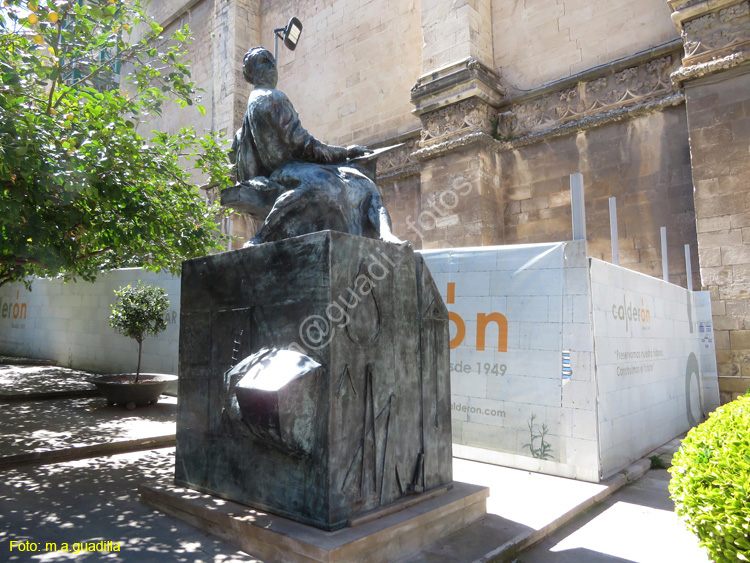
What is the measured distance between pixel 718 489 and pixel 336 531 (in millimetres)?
1849

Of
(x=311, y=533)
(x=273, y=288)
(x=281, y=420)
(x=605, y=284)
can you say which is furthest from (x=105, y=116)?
(x=605, y=284)

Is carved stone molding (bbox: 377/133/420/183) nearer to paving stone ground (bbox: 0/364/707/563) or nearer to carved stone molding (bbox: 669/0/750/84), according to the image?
carved stone molding (bbox: 669/0/750/84)

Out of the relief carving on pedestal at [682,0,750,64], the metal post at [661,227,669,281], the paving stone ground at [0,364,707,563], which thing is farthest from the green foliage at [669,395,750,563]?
the relief carving on pedestal at [682,0,750,64]

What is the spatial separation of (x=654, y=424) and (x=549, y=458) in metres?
1.93

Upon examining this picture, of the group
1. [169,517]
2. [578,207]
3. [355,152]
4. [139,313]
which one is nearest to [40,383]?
[139,313]

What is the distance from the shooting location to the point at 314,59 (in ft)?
48.1

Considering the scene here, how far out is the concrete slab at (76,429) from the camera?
17.1 feet

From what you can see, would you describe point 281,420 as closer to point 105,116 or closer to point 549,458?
point 549,458

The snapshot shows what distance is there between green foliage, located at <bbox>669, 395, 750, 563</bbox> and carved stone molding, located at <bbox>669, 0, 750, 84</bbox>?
6698mm

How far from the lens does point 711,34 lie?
7500 mm

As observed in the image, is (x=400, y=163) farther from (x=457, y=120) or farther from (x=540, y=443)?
(x=540, y=443)

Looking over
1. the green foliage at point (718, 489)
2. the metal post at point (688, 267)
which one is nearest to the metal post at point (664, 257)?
the metal post at point (688, 267)

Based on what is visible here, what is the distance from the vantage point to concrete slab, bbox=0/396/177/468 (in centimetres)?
522

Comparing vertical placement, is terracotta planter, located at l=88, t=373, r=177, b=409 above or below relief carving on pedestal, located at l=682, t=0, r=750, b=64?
below
